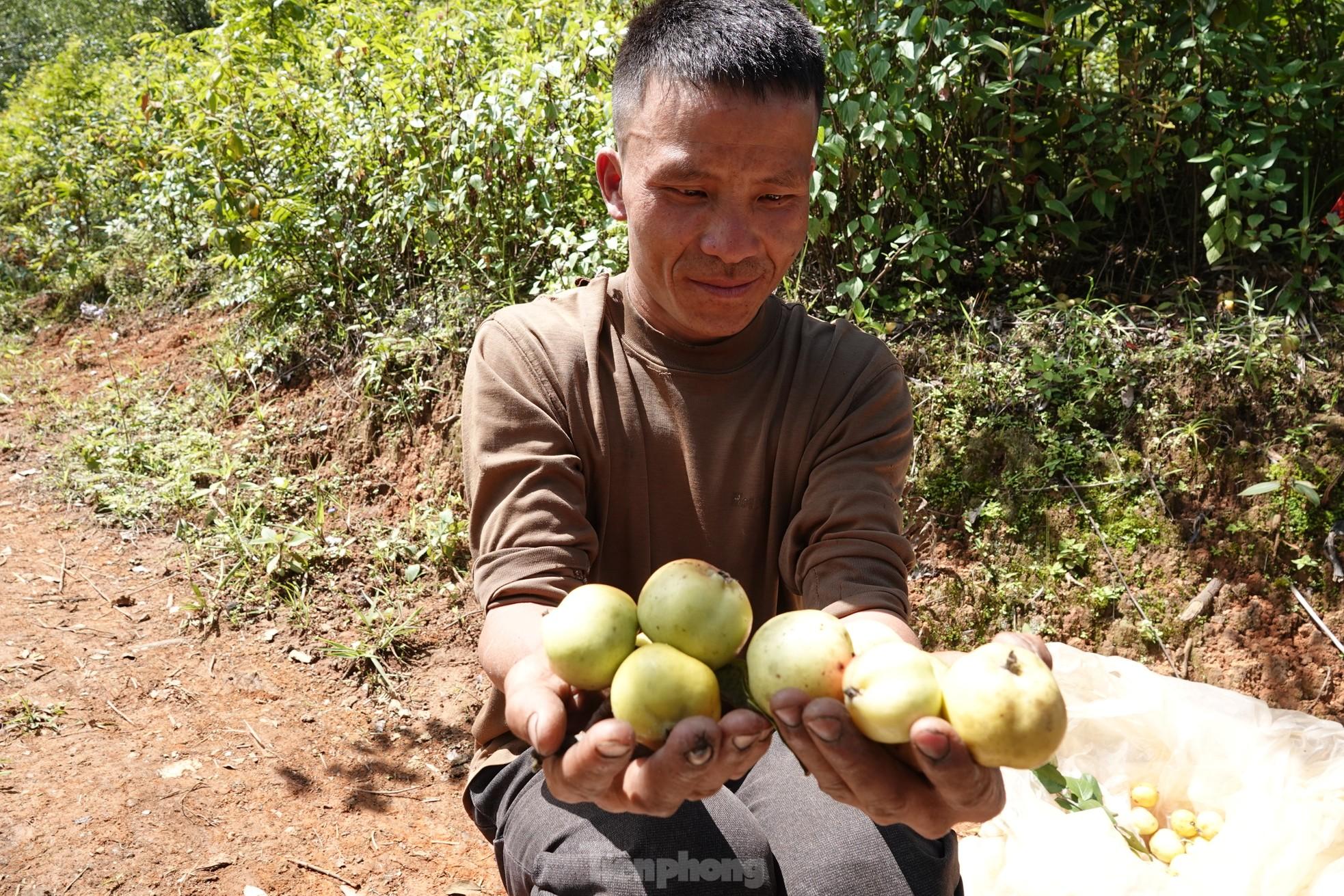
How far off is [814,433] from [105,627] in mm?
3336

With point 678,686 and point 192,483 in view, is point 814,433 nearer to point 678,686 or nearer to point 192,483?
point 678,686

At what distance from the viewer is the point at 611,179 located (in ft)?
7.34

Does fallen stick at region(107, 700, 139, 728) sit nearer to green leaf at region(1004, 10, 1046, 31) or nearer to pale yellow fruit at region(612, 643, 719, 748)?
pale yellow fruit at region(612, 643, 719, 748)

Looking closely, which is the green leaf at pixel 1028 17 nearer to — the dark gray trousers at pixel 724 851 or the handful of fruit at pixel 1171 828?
the handful of fruit at pixel 1171 828

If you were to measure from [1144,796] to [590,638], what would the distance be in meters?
2.19

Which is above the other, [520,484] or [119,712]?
[520,484]

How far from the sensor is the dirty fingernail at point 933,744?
1.42m

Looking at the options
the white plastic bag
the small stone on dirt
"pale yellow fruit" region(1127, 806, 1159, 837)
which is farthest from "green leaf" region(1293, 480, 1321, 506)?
the small stone on dirt

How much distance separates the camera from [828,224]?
427 cm

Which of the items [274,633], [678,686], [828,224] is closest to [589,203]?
[828,224]

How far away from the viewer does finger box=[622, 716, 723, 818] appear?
144 centimetres

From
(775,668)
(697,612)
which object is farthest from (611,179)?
(775,668)

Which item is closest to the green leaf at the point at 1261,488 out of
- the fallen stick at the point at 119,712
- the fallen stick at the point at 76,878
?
the fallen stick at the point at 76,878

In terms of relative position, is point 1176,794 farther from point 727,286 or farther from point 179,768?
point 179,768
